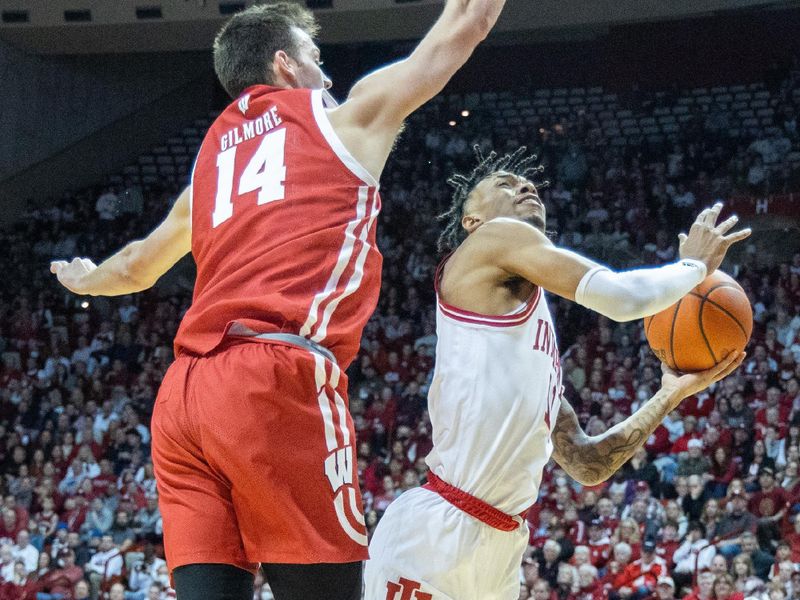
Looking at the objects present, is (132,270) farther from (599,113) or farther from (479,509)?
(599,113)

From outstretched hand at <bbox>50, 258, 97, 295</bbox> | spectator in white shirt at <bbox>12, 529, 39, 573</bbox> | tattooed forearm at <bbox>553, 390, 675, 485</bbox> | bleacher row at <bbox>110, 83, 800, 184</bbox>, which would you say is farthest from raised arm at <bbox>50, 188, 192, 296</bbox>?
bleacher row at <bbox>110, 83, 800, 184</bbox>

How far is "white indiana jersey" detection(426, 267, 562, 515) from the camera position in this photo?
2891 mm

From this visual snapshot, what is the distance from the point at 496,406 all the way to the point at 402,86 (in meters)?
1.00

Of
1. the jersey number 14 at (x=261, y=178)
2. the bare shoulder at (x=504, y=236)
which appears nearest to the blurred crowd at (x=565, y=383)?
the bare shoulder at (x=504, y=236)

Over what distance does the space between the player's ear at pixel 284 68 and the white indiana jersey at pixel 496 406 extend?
0.84 metres

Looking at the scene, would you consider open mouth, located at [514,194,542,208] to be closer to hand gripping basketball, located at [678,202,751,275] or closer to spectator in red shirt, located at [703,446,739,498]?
hand gripping basketball, located at [678,202,751,275]

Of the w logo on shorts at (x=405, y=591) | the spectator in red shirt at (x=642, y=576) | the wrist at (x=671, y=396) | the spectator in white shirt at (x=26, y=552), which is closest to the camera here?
the w logo on shorts at (x=405, y=591)

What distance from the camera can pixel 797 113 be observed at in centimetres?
1512

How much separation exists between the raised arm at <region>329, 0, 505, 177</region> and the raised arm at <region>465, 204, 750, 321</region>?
0.65 m

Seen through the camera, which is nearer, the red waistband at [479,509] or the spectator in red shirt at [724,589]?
the red waistband at [479,509]

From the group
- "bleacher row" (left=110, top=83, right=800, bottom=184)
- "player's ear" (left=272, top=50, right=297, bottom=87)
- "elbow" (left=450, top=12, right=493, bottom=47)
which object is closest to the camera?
"elbow" (left=450, top=12, right=493, bottom=47)

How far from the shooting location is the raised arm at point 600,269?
263 centimetres

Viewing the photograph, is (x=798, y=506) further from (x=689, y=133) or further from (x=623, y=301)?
(x=689, y=133)

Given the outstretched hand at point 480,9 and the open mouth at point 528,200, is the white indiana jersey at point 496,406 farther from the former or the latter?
the outstretched hand at point 480,9
